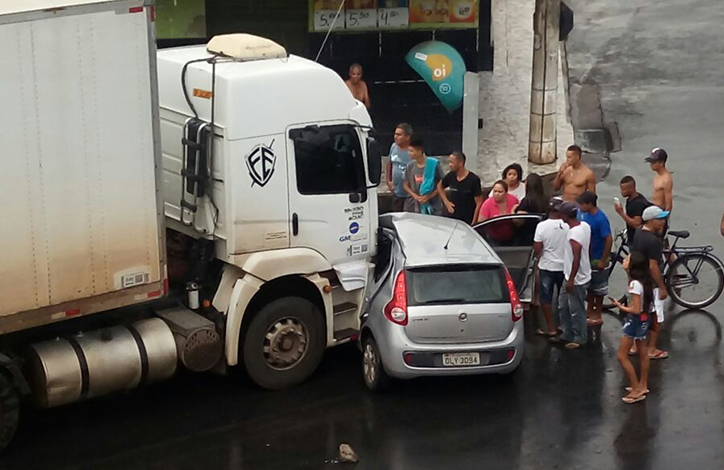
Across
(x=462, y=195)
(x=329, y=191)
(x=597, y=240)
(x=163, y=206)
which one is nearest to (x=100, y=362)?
(x=163, y=206)

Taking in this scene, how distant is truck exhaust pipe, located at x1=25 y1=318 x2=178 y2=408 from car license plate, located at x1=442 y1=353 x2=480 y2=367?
7.78 ft

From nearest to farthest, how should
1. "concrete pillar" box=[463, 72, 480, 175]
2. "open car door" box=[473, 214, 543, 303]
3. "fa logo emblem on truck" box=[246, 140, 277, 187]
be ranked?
"fa logo emblem on truck" box=[246, 140, 277, 187] < "open car door" box=[473, 214, 543, 303] < "concrete pillar" box=[463, 72, 480, 175]

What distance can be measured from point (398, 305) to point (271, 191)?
1523 mm

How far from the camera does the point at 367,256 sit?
1123 centimetres

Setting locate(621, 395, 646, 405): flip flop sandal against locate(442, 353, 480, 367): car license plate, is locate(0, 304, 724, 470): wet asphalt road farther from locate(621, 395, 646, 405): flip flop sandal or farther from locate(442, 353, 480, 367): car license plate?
locate(442, 353, 480, 367): car license plate

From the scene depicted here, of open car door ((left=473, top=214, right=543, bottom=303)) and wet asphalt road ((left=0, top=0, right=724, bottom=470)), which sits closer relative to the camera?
wet asphalt road ((left=0, top=0, right=724, bottom=470))

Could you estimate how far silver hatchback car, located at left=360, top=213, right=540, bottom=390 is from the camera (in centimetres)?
1029

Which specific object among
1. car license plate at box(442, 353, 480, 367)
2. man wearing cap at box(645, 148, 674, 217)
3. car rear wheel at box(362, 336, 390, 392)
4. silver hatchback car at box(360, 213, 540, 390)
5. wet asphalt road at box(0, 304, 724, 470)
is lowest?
wet asphalt road at box(0, 304, 724, 470)

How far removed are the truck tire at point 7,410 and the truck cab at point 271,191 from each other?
1.93 meters

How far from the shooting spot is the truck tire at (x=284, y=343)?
10.6 metres

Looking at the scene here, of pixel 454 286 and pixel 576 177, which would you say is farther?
pixel 576 177

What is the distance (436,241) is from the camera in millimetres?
10977

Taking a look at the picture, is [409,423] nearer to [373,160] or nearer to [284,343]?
[284,343]

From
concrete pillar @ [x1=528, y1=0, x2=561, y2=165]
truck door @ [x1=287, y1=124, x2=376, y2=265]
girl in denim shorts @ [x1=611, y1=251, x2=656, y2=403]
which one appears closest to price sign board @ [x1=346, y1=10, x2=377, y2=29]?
concrete pillar @ [x1=528, y1=0, x2=561, y2=165]
